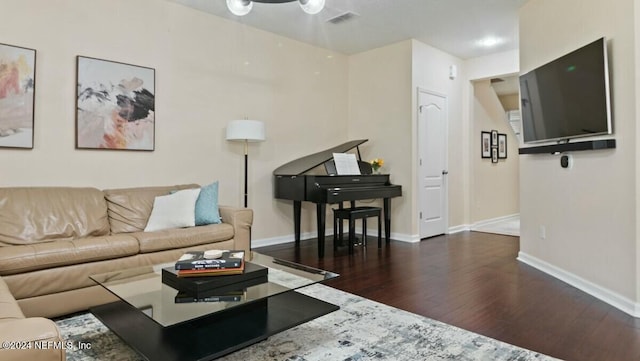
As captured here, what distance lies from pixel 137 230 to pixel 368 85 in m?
3.80

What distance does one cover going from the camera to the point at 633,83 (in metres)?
2.66

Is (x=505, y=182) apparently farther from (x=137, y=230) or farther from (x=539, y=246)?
(x=137, y=230)

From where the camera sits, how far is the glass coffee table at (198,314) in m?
1.73

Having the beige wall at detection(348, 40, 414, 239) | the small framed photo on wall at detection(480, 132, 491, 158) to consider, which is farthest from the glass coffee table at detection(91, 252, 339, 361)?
the small framed photo on wall at detection(480, 132, 491, 158)

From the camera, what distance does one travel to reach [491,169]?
693 centimetres

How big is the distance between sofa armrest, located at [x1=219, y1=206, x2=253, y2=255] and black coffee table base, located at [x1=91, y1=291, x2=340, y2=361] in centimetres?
136

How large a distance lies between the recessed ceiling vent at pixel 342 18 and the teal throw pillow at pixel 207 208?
7.96 feet

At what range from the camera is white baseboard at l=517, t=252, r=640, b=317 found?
2.65 metres

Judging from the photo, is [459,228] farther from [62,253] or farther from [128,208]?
[62,253]

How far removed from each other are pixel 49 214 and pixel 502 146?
6925 mm

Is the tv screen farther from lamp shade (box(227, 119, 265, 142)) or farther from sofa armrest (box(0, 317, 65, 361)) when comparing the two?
sofa armrest (box(0, 317, 65, 361))

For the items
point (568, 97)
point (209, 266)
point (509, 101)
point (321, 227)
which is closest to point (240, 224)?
point (321, 227)

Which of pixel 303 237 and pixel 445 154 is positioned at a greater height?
pixel 445 154

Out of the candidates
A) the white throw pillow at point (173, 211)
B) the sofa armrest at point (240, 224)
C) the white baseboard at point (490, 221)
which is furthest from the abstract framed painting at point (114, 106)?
the white baseboard at point (490, 221)
